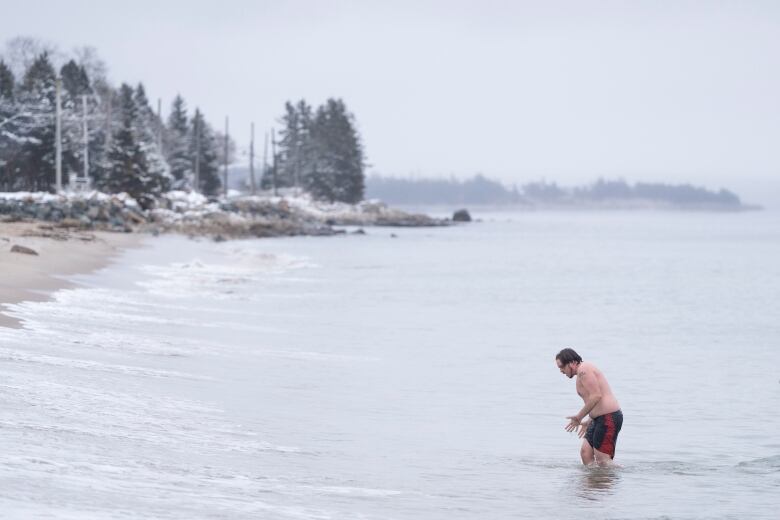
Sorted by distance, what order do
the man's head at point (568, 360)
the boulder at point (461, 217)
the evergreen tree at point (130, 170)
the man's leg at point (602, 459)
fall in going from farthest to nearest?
1. the boulder at point (461, 217)
2. the evergreen tree at point (130, 170)
3. the man's leg at point (602, 459)
4. the man's head at point (568, 360)

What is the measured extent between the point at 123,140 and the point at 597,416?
2527 inches

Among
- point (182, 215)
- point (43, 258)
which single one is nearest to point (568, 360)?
point (43, 258)

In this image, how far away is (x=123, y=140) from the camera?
71.2m

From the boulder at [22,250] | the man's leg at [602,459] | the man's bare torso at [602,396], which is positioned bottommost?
the man's leg at [602,459]

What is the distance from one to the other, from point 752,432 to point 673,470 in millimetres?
2846

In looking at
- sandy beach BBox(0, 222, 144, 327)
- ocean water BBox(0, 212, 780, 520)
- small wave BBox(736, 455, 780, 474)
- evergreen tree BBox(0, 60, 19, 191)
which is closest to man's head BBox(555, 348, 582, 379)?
ocean water BBox(0, 212, 780, 520)

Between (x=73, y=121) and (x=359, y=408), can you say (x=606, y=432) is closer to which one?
(x=359, y=408)

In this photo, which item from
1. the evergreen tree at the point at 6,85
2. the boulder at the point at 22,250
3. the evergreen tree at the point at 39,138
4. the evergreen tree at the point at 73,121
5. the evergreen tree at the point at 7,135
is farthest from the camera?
the evergreen tree at the point at 6,85

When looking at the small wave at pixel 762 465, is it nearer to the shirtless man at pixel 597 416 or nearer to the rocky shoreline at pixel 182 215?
the shirtless man at pixel 597 416

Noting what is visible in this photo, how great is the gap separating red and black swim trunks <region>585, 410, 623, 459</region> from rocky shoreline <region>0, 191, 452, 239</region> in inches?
1623

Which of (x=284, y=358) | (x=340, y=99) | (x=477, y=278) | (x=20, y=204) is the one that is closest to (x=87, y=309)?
(x=284, y=358)

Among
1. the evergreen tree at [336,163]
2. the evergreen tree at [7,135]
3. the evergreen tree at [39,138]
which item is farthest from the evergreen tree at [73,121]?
the evergreen tree at [336,163]

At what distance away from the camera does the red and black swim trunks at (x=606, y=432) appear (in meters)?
10.5

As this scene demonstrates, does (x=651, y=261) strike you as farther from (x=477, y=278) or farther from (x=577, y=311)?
(x=577, y=311)
